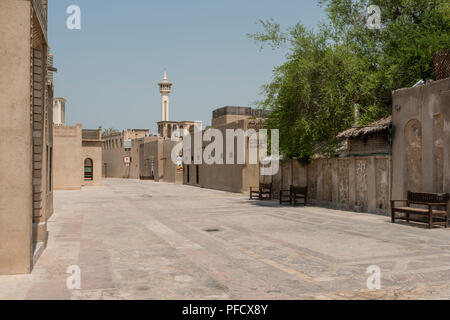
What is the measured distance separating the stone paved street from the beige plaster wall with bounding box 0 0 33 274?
55 cm

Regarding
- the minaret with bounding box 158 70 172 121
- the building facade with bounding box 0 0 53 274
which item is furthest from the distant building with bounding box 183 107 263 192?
the minaret with bounding box 158 70 172 121

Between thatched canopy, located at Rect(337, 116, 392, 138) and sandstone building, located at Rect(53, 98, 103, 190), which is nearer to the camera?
thatched canopy, located at Rect(337, 116, 392, 138)

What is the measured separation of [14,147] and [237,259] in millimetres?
4489

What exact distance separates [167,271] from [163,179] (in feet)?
161

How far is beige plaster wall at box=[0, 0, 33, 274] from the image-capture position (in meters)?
7.16

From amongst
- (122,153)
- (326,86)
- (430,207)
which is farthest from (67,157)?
(122,153)

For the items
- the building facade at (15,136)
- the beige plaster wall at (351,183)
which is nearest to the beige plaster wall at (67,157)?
the beige plaster wall at (351,183)

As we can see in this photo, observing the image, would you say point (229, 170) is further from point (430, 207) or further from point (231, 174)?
point (430, 207)

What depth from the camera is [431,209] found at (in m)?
12.3

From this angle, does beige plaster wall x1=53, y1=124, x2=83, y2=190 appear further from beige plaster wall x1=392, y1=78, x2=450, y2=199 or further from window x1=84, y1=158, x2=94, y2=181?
beige plaster wall x1=392, y1=78, x2=450, y2=199

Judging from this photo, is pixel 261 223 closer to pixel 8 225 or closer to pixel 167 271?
Result: pixel 167 271

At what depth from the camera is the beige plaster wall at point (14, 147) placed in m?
7.16
